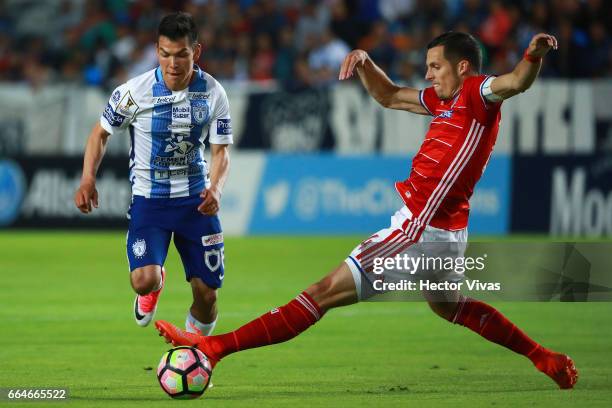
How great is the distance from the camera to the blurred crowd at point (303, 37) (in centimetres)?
1728

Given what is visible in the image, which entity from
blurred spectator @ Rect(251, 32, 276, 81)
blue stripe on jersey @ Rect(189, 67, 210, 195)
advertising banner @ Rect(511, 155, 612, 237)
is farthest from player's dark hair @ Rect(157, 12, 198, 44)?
blurred spectator @ Rect(251, 32, 276, 81)

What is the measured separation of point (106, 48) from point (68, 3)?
112 inches

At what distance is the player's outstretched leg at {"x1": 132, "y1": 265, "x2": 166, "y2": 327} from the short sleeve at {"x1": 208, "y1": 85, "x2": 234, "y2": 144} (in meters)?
0.88

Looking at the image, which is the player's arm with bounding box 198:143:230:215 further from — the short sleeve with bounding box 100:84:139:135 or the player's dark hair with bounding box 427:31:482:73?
the player's dark hair with bounding box 427:31:482:73

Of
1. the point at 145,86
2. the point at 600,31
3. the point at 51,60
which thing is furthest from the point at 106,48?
the point at 145,86

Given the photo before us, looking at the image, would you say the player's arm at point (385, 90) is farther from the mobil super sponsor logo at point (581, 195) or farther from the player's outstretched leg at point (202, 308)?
the mobil super sponsor logo at point (581, 195)

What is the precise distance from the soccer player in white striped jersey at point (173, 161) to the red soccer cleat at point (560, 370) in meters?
2.15

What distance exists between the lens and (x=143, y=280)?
7.44 m

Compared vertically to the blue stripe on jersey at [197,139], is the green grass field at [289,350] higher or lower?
lower

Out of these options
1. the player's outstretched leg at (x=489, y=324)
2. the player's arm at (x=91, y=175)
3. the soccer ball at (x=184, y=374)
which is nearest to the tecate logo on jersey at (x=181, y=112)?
the player's arm at (x=91, y=175)

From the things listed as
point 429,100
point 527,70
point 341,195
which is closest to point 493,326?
point 429,100

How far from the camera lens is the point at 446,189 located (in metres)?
6.58

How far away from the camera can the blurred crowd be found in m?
17.3

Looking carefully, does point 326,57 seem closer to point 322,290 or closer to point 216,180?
point 216,180
